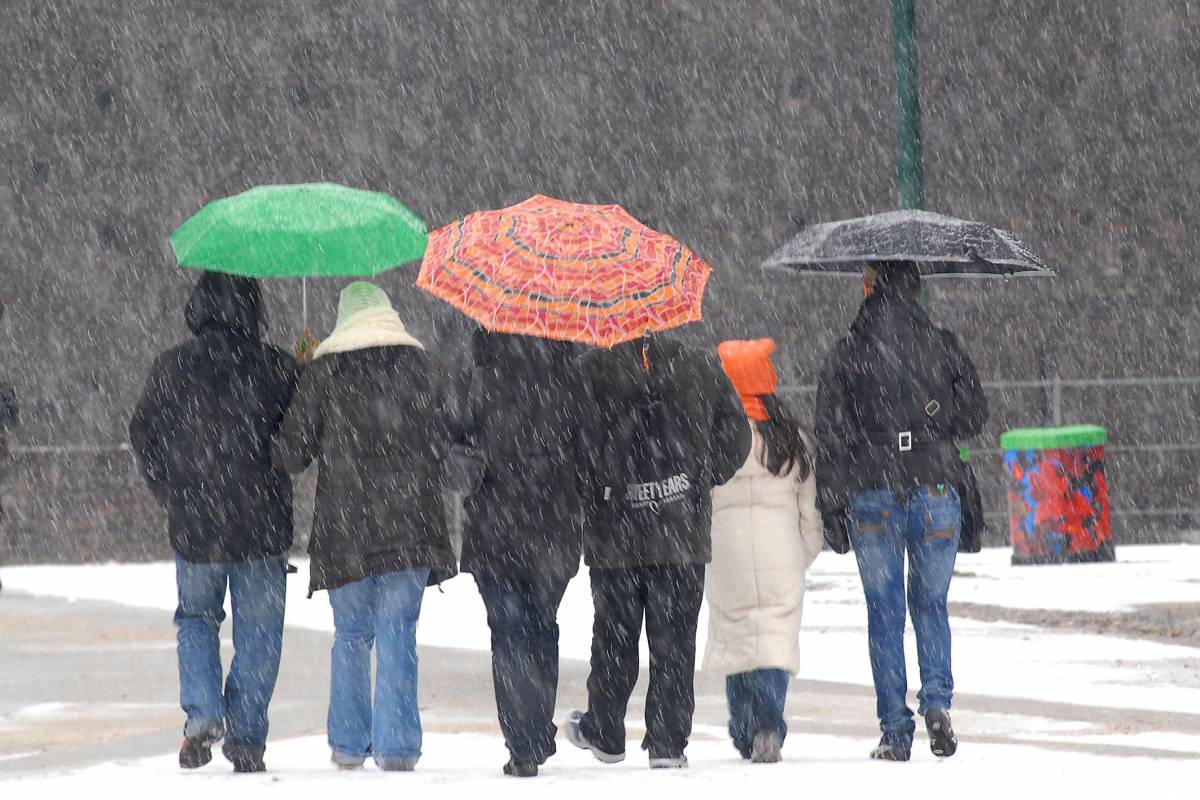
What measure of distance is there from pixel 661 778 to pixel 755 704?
2.27 feet

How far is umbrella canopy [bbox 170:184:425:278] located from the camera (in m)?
7.17

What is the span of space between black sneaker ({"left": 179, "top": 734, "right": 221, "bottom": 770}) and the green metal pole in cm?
871

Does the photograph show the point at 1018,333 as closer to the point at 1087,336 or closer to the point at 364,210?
the point at 1087,336

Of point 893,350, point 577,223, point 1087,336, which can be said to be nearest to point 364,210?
point 577,223

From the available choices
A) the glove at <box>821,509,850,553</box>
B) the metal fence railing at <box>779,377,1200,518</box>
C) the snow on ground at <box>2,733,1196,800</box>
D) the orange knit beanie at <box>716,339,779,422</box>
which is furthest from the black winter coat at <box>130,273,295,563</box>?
the metal fence railing at <box>779,377,1200,518</box>

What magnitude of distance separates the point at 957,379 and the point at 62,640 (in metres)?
6.28

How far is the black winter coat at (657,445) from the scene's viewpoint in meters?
7.09

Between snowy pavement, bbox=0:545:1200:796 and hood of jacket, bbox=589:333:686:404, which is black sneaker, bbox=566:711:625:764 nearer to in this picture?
snowy pavement, bbox=0:545:1200:796

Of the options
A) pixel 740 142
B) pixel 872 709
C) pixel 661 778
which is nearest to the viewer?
pixel 661 778

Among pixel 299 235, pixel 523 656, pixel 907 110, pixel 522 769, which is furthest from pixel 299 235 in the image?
pixel 907 110

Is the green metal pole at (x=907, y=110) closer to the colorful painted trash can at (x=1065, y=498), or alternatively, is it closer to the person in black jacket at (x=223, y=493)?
the colorful painted trash can at (x=1065, y=498)

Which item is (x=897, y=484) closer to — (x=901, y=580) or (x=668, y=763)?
(x=901, y=580)

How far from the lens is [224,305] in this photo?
23.6 feet

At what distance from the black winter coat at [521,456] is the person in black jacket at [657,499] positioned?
0.11 m
